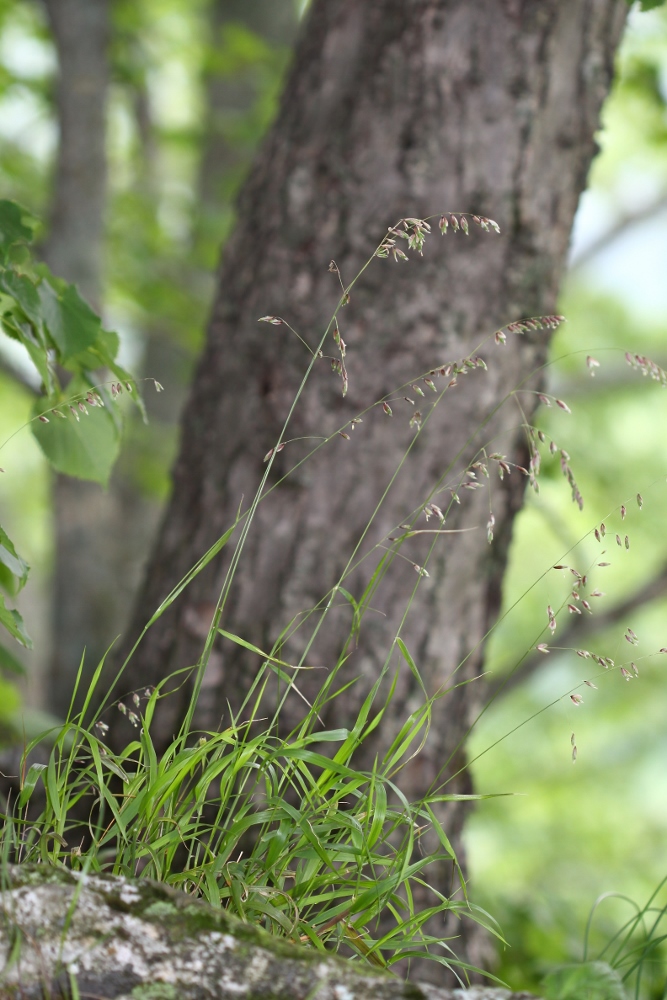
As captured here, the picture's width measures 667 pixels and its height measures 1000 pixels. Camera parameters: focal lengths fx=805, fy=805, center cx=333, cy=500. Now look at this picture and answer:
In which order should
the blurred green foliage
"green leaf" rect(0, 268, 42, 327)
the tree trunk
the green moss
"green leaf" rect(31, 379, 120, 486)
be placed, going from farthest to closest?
1. the blurred green foliage
2. the tree trunk
3. "green leaf" rect(31, 379, 120, 486)
4. "green leaf" rect(0, 268, 42, 327)
5. the green moss

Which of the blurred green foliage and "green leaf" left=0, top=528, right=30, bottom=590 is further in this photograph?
the blurred green foliage

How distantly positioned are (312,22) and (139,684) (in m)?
1.64

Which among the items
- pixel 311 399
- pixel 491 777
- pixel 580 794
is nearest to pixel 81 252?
pixel 311 399

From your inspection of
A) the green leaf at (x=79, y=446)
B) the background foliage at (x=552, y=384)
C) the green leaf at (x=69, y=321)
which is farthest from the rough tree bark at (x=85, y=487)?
the green leaf at (x=69, y=321)

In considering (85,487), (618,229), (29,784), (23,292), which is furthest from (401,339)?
(618,229)

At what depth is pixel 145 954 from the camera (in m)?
0.75

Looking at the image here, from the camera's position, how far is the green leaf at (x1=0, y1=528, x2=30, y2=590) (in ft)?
3.05

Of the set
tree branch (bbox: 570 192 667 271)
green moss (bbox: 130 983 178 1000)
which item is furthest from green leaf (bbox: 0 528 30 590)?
tree branch (bbox: 570 192 667 271)

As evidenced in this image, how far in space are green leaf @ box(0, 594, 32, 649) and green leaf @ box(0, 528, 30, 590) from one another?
0.04 m

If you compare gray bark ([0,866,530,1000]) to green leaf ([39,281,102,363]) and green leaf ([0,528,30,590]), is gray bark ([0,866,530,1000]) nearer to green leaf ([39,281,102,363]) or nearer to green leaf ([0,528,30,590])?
green leaf ([0,528,30,590])

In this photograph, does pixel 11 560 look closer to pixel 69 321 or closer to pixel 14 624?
pixel 14 624

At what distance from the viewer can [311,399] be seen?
68.6 inches

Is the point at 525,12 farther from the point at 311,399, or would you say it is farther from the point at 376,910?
the point at 376,910

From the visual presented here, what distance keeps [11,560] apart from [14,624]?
3.0 inches
